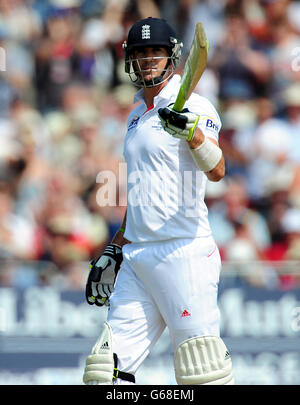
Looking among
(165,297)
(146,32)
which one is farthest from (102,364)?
(146,32)

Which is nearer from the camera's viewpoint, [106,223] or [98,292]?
[98,292]

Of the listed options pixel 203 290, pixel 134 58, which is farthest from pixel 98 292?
pixel 134 58

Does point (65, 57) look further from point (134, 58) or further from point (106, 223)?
point (134, 58)

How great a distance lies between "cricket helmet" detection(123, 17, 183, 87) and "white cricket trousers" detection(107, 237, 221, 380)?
2.80 feet

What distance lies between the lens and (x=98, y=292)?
166 inches

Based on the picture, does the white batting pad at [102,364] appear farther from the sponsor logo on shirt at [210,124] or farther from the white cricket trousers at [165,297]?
the sponsor logo on shirt at [210,124]

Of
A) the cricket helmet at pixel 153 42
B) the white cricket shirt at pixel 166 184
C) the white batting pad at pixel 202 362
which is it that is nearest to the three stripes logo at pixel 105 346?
the white batting pad at pixel 202 362

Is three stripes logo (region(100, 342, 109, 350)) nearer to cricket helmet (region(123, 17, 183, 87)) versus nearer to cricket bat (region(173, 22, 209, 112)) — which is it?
cricket bat (region(173, 22, 209, 112))

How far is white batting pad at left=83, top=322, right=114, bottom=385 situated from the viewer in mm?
3777

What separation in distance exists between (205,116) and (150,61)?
0.43m

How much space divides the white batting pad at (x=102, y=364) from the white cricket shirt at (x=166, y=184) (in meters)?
0.51

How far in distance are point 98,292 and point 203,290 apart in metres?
0.65

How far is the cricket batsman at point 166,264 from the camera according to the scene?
382cm
